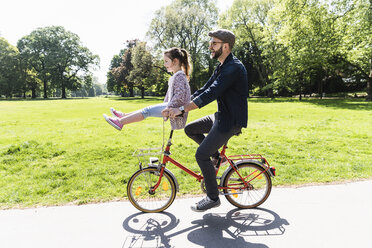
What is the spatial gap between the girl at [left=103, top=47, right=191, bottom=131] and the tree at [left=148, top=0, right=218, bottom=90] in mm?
36880

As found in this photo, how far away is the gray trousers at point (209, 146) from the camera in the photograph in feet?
9.73

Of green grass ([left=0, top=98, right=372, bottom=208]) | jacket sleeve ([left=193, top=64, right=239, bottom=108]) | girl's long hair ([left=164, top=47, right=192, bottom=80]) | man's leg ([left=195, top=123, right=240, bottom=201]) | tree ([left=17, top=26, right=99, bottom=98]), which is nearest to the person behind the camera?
jacket sleeve ([left=193, top=64, right=239, bottom=108])

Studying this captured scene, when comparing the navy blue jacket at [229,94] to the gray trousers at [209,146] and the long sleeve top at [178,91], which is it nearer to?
the gray trousers at [209,146]

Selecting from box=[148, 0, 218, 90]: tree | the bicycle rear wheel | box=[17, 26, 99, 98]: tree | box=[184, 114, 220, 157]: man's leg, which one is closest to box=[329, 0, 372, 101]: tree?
box=[148, 0, 218, 90]: tree

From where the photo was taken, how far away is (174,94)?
3135mm

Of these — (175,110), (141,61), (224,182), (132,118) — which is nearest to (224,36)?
(175,110)

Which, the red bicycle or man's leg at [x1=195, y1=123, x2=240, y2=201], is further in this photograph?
the red bicycle

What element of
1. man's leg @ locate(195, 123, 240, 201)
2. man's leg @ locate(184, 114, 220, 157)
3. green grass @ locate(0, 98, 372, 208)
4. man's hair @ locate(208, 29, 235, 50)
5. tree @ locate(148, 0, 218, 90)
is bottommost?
green grass @ locate(0, 98, 372, 208)

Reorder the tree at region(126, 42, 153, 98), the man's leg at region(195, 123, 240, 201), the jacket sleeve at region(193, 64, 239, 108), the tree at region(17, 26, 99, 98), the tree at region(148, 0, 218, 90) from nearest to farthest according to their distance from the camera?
A: the jacket sleeve at region(193, 64, 239, 108) → the man's leg at region(195, 123, 240, 201) → the tree at region(148, 0, 218, 90) → the tree at region(126, 42, 153, 98) → the tree at region(17, 26, 99, 98)

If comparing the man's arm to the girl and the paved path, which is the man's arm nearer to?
the girl

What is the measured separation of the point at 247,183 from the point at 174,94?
1679mm

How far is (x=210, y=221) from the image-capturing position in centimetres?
320

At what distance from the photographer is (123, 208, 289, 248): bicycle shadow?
9.09 feet

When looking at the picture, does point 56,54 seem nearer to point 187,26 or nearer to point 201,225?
point 187,26
